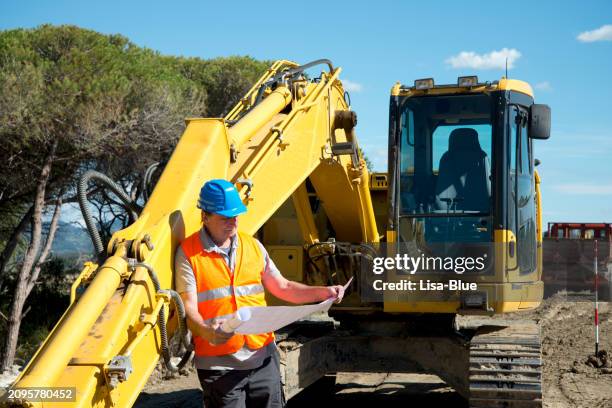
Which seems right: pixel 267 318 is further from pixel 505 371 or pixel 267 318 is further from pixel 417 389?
pixel 417 389

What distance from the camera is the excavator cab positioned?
784cm

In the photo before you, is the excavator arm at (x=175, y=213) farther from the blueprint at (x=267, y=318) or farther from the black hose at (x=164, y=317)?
the blueprint at (x=267, y=318)

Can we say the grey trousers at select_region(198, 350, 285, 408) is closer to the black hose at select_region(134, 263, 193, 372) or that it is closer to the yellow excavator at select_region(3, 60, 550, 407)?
the black hose at select_region(134, 263, 193, 372)

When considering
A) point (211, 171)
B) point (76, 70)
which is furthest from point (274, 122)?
point (76, 70)

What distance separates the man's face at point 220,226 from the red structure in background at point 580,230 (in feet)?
67.2

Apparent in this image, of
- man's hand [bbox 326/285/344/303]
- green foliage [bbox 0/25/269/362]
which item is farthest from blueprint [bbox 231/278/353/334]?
green foliage [bbox 0/25/269/362]

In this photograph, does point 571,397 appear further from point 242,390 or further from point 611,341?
point 242,390

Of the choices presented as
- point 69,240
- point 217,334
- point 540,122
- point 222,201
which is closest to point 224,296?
point 217,334

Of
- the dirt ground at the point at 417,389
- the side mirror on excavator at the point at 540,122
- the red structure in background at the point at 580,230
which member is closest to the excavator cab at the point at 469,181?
the side mirror on excavator at the point at 540,122

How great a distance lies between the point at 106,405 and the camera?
4.00 m

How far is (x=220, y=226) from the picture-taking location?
4.59 meters

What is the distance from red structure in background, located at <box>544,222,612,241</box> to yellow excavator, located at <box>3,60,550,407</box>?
51.3ft

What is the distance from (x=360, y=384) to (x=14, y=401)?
823 centimetres

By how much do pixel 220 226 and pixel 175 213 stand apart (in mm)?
366
